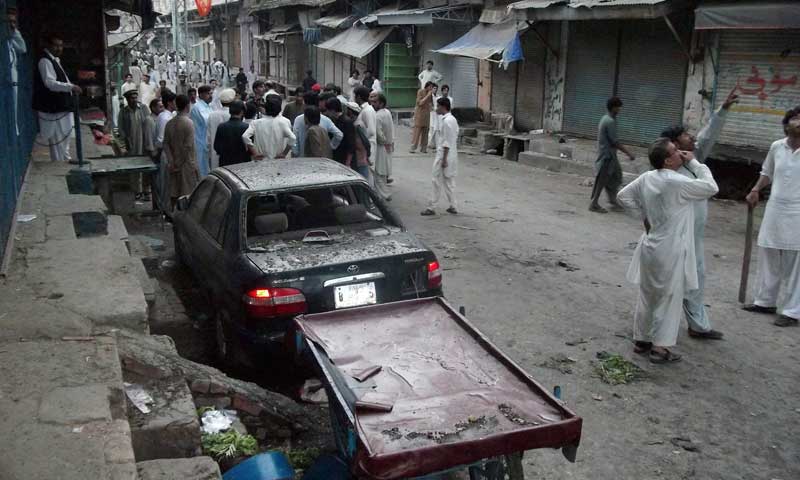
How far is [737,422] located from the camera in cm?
492

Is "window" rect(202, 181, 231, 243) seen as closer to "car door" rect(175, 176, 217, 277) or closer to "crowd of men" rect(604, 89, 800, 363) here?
"car door" rect(175, 176, 217, 277)

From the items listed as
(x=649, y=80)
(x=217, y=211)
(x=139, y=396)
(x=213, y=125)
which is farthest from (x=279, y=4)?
(x=139, y=396)

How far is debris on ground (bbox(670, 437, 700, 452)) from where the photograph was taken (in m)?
4.57

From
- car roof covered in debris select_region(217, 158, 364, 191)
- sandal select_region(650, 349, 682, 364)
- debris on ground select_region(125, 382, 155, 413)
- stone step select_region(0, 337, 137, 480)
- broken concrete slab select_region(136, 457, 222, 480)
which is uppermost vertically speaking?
car roof covered in debris select_region(217, 158, 364, 191)

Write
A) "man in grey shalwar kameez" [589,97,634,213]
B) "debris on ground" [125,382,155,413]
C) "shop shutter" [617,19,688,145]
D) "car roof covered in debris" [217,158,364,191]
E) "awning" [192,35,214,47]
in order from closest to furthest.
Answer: "debris on ground" [125,382,155,413] → "car roof covered in debris" [217,158,364,191] → "man in grey shalwar kameez" [589,97,634,213] → "shop shutter" [617,19,688,145] → "awning" [192,35,214,47]

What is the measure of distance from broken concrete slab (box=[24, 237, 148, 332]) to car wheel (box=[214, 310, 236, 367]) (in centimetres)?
67

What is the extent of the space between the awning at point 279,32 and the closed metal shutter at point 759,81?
24121 mm

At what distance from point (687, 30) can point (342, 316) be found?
1159 cm

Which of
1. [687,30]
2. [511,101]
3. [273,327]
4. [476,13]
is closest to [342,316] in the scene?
[273,327]

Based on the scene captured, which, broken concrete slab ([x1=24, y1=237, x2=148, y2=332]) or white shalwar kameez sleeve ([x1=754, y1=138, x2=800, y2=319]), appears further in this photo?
white shalwar kameez sleeve ([x1=754, y1=138, x2=800, y2=319])

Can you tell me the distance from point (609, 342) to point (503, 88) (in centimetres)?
1387

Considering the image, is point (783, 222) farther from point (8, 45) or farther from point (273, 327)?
point (8, 45)

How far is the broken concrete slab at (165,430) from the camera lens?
378 centimetres

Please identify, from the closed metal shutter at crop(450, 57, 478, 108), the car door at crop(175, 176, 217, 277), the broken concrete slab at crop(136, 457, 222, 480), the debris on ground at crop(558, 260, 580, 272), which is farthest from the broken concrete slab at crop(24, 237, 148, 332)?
the closed metal shutter at crop(450, 57, 478, 108)
